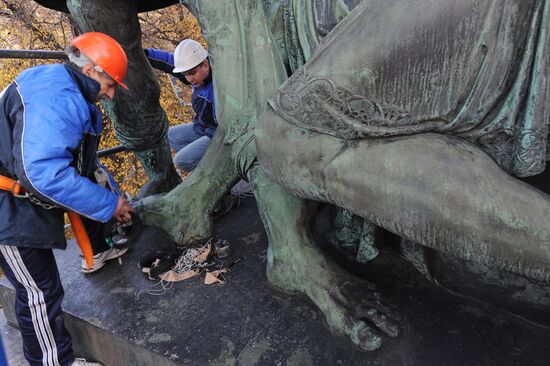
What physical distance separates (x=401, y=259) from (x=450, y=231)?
0.78 meters

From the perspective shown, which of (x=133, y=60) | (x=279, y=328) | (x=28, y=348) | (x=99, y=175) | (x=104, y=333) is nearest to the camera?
(x=279, y=328)

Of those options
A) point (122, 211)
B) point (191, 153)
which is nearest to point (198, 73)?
point (191, 153)

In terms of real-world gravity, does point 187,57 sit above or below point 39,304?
above

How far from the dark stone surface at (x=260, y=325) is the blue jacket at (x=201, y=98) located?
1383mm

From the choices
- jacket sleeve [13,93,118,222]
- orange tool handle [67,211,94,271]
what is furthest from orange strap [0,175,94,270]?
jacket sleeve [13,93,118,222]

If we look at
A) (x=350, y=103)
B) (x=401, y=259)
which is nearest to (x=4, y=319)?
(x=401, y=259)

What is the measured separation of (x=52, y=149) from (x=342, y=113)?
1.07 meters

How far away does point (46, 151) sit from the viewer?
5.53 ft

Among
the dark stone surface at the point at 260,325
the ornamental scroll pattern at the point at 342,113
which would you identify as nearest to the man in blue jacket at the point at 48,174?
the dark stone surface at the point at 260,325

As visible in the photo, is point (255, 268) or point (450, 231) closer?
point (450, 231)

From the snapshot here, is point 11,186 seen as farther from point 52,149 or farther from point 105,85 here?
point 105,85

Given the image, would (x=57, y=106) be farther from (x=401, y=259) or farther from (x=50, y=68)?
(x=401, y=259)

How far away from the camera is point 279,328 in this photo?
1.67 m

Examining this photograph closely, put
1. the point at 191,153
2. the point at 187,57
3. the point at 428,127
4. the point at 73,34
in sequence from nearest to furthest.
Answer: the point at 428,127 < the point at 187,57 < the point at 191,153 < the point at 73,34
